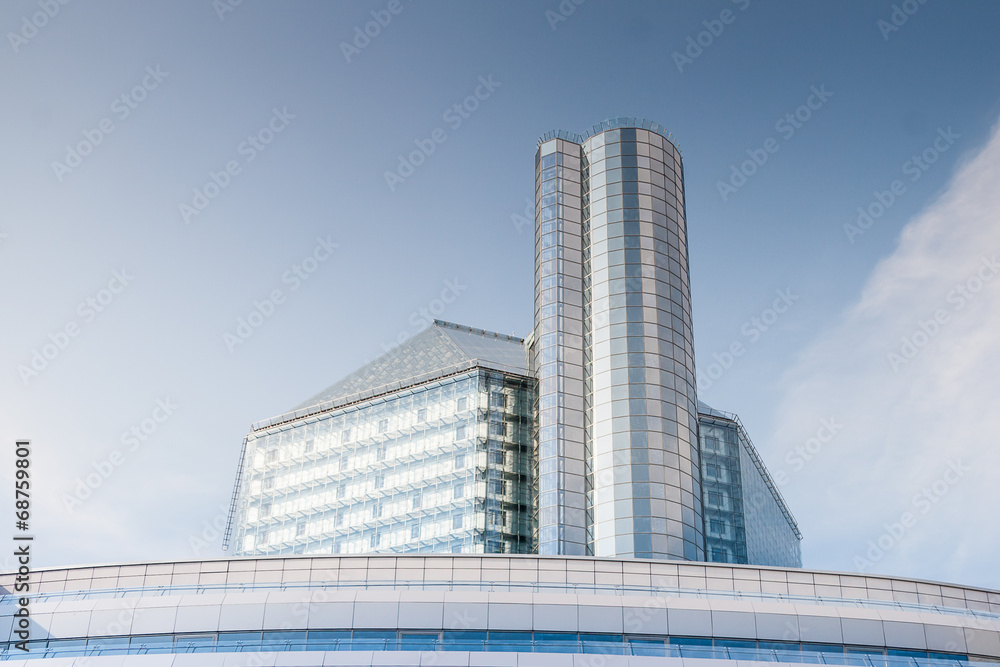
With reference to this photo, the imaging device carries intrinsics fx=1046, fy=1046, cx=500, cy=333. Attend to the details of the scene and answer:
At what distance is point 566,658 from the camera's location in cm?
4066

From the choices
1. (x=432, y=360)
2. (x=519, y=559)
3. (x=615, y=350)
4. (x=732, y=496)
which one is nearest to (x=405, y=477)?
(x=432, y=360)

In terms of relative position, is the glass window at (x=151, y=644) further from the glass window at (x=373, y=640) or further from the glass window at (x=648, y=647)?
the glass window at (x=648, y=647)

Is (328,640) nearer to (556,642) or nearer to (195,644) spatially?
(195,644)

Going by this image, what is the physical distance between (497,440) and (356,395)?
16098 millimetres

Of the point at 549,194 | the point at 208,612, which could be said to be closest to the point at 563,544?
the point at 549,194

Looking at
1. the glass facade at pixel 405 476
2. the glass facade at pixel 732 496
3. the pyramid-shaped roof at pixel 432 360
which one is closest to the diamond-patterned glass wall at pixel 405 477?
the glass facade at pixel 405 476

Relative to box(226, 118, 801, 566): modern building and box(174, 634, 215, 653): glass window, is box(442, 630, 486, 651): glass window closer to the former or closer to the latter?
box(174, 634, 215, 653): glass window

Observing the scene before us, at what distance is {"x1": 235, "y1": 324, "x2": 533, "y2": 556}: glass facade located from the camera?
271 feet

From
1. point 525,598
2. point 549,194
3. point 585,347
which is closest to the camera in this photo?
point 525,598

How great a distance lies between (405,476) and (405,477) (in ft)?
0.32

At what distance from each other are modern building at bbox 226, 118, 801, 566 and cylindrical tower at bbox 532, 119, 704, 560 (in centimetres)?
13

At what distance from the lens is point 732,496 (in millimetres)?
91875

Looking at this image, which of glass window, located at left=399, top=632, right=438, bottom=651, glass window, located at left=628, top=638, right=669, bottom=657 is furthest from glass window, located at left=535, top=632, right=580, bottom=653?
glass window, located at left=399, top=632, right=438, bottom=651

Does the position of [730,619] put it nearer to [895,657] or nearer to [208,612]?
[895,657]
